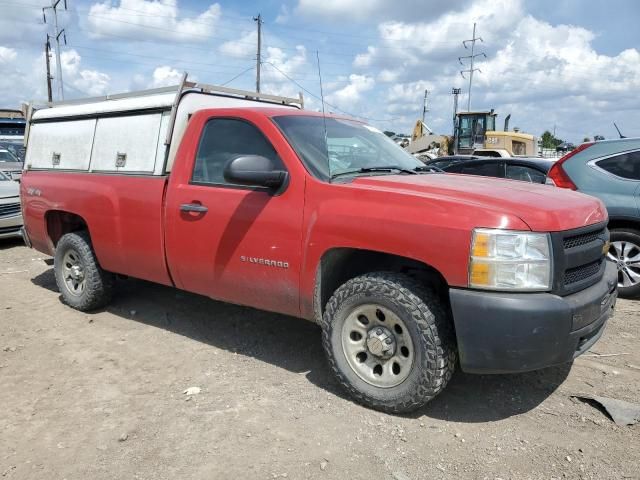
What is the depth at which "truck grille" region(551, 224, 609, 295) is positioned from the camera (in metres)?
2.94

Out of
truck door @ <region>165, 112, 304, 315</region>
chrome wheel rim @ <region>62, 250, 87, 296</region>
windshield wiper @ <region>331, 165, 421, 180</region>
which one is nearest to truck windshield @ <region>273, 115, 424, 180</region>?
windshield wiper @ <region>331, 165, 421, 180</region>

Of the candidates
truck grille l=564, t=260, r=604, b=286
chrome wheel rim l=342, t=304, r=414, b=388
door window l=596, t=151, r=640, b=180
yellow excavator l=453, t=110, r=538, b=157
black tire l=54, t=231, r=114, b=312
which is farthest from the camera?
yellow excavator l=453, t=110, r=538, b=157

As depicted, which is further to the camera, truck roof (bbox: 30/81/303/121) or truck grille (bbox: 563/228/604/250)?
truck roof (bbox: 30/81/303/121)

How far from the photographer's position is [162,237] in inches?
172

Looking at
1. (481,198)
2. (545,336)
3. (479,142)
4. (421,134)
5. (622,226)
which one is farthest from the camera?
(421,134)

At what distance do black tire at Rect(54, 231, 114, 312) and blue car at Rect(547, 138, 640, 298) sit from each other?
5007 millimetres

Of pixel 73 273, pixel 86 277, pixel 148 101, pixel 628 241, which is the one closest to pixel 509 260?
pixel 148 101

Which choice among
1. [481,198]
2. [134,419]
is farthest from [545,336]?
[134,419]

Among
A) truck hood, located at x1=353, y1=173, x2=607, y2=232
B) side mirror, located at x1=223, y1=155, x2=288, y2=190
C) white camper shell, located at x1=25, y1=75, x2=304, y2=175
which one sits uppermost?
white camper shell, located at x1=25, y1=75, x2=304, y2=175

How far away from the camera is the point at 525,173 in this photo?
26.5 feet

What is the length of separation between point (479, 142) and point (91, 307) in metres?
20.7

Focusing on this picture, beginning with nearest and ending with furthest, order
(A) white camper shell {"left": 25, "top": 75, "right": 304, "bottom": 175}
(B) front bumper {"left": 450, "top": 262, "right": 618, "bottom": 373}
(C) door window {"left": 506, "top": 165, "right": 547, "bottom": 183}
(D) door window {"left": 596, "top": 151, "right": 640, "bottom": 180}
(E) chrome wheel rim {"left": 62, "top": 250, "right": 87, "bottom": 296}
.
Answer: (B) front bumper {"left": 450, "top": 262, "right": 618, "bottom": 373} < (A) white camper shell {"left": 25, "top": 75, "right": 304, "bottom": 175} < (E) chrome wheel rim {"left": 62, "top": 250, "right": 87, "bottom": 296} < (D) door window {"left": 596, "top": 151, "right": 640, "bottom": 180} < (C) door window {"left": 506, "top": 165, "right": 547, "bottom": 183}

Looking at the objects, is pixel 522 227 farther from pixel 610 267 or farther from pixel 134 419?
pixel 134 419

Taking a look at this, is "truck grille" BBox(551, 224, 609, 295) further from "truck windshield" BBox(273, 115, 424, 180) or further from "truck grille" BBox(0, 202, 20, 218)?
"truck grille" BBox(0, 202, 20, 218)
